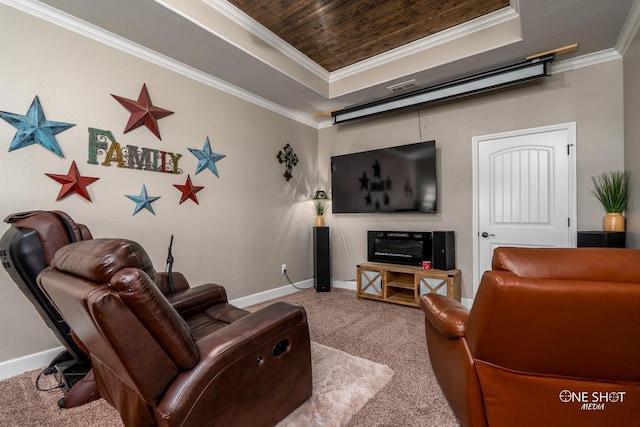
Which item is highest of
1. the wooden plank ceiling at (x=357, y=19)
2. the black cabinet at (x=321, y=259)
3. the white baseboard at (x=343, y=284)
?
the wooden plank ceiling at (x=357, y=19)

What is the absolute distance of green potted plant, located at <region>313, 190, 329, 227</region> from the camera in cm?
453

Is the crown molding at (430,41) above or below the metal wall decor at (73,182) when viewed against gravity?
above

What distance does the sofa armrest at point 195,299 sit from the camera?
2027 millimetres

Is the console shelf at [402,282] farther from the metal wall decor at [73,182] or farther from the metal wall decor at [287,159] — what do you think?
the metal wall decor at [73,182]

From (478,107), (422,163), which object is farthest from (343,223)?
(478,107)

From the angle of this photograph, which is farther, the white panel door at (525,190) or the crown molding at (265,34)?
the white panel door at (525,190)

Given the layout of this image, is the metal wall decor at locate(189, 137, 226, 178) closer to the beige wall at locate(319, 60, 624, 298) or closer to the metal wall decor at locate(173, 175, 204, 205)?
the metal wall decor at locate(173, 175, 204, 205)

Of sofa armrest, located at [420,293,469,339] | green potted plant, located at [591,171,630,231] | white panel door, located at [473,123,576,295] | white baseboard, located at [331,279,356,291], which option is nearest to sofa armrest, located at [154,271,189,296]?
sofa armrest, located at [420,293,469,339]

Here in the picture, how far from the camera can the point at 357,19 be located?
2826 mm

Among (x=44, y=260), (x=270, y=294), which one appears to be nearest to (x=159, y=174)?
(x=44, y=260)

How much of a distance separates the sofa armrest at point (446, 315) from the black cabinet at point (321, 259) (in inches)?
104

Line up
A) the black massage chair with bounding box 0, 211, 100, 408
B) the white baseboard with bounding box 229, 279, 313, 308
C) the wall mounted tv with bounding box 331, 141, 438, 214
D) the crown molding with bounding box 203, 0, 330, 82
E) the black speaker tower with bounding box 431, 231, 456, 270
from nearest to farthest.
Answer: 1. the black massage chair with bounding box 0, 211, 100, 408
2. the crown molding with bounding box 203, 0, 330, 82
3. the black speaker tower with bounding box 431, 231, 456, 270
4. the white baseboard with bounding box 229, 279, 313, 308
5. the wall mounted tv with bounding box 331, 141, 438, 214

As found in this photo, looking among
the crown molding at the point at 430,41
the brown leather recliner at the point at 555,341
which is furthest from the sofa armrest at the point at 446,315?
the crown molding at the point at 430,41

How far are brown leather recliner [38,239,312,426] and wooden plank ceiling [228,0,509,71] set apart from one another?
2.58 m
